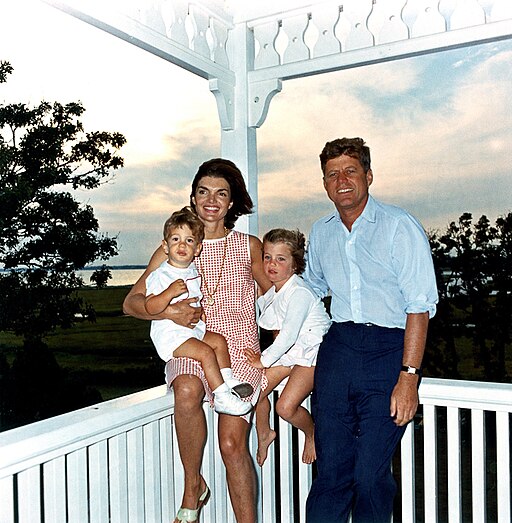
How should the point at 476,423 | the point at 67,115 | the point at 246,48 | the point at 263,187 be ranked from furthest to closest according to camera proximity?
1. the point at 263,187
2. the point at 67,115
3. the point at 246,48
4. the point at 476,423

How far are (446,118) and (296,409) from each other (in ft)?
12.6

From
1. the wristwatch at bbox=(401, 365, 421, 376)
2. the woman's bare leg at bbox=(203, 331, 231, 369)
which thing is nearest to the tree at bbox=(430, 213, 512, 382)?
the wristwatch at bbox=(401, 365, 421, 376)

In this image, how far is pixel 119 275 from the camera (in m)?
5.73

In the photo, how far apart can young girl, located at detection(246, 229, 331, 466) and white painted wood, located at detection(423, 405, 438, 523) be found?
526 millimetres

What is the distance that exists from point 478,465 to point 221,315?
125 centimetres

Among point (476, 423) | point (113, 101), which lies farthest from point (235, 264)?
point (113, 101)

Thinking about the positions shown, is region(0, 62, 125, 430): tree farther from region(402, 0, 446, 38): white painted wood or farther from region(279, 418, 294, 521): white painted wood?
region(402, 0, 446, 38): white painted wood

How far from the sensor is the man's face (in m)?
2.39

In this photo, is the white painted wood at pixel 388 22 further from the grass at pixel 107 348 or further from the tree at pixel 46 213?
the grass at pixel 107 348

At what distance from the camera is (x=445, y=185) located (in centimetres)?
561

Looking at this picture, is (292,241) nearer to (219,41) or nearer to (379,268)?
(379,268)

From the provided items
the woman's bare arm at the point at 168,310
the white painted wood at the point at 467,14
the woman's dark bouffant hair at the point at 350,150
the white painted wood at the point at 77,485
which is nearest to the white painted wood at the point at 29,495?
the white painted wood at the point at 77,485

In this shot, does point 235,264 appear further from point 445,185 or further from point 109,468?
point 445,185

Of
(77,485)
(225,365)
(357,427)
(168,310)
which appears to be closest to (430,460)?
(357,427)
